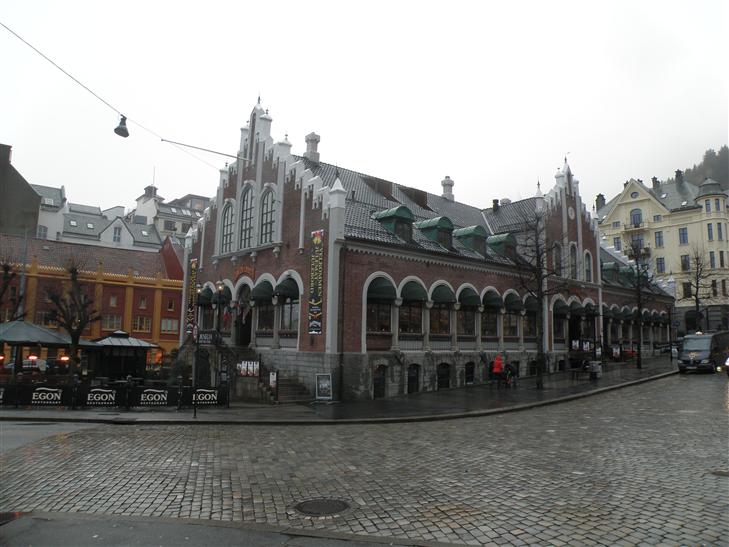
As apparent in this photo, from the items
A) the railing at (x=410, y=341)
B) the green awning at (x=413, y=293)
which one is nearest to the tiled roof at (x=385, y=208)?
the green awning at (x=413, y=293)

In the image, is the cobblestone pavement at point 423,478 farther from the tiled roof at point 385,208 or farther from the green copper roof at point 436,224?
the green copper roof at point 436,224

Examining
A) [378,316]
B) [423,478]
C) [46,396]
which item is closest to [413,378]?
[378,316]

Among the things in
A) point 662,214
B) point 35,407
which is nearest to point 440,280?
point 35,407

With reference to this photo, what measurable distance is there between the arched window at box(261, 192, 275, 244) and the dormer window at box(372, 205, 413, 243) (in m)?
6.01

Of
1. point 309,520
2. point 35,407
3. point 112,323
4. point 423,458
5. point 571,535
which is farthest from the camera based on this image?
point 112,323

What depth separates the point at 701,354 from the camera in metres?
31.1

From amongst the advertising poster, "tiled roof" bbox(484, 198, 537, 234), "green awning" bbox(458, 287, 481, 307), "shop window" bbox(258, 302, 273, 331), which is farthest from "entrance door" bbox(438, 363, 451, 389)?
"tiled roof" bbox(484, 198, 537, 234)

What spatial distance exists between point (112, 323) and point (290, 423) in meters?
42.2

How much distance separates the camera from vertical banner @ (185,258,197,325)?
1400 inches

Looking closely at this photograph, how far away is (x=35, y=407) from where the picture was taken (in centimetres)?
2080

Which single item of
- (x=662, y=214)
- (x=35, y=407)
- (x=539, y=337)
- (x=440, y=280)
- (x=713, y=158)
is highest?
(x=713, y=158)

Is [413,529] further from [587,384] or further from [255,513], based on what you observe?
[587,384]

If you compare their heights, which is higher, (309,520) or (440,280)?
(440,280)

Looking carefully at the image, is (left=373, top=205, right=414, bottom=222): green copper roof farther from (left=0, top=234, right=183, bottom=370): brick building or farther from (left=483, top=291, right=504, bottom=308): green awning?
(left=0, top=234, right=183, bottom=370): brick building
